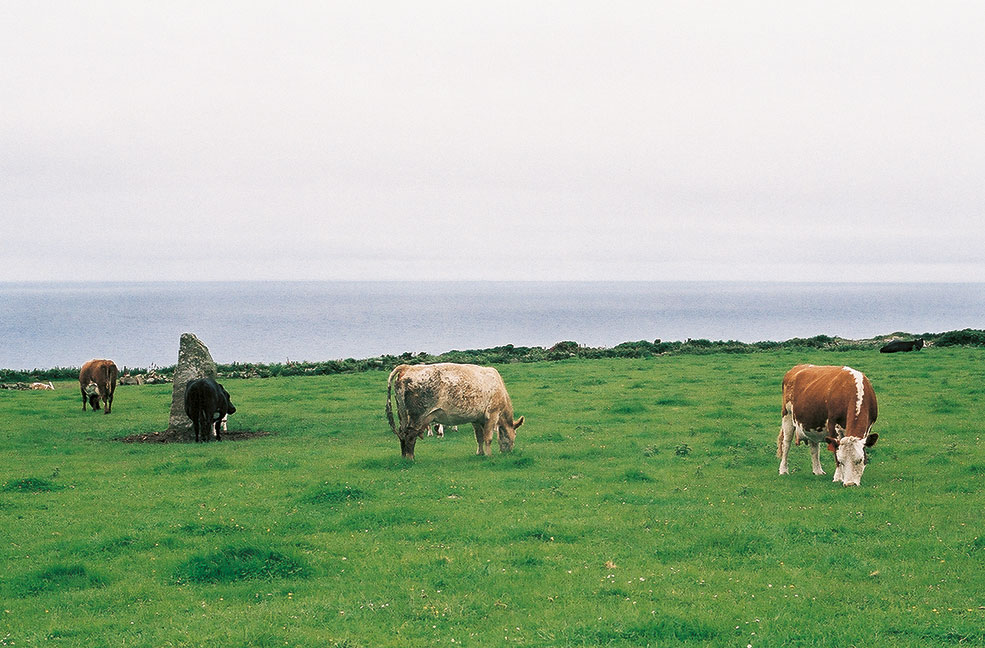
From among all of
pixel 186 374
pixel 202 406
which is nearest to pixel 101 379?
pixel 186 374

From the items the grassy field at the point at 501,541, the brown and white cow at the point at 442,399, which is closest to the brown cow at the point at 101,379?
the grassy field at the point at 501,541

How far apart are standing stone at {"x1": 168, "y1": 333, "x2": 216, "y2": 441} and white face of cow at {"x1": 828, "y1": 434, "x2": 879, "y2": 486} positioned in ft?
62.2

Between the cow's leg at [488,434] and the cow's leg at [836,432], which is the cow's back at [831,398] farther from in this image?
the cow's leg at [488,434]

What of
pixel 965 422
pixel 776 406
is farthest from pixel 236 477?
pixel 965 422

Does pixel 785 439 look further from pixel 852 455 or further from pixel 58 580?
pixel 58 580

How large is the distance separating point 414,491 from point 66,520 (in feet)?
20.6

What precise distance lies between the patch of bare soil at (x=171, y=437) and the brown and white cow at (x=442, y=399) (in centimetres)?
788

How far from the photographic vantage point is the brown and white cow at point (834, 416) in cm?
1588

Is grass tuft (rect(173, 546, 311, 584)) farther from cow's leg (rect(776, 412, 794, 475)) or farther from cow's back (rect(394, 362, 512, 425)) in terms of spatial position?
cow's leg (rect(776, 412, 794, 475))

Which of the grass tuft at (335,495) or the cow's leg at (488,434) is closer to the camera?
the grass tuft at (335,495)

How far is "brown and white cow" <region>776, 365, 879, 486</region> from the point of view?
52.1 feet

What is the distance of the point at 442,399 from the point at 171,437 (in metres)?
10.8

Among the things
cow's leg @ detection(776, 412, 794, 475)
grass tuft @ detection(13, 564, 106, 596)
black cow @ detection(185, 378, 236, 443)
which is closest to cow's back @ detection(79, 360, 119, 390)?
black cow @ detection(185, 378, 236, 443)

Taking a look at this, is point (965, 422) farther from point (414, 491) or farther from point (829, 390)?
point (414, 491)
